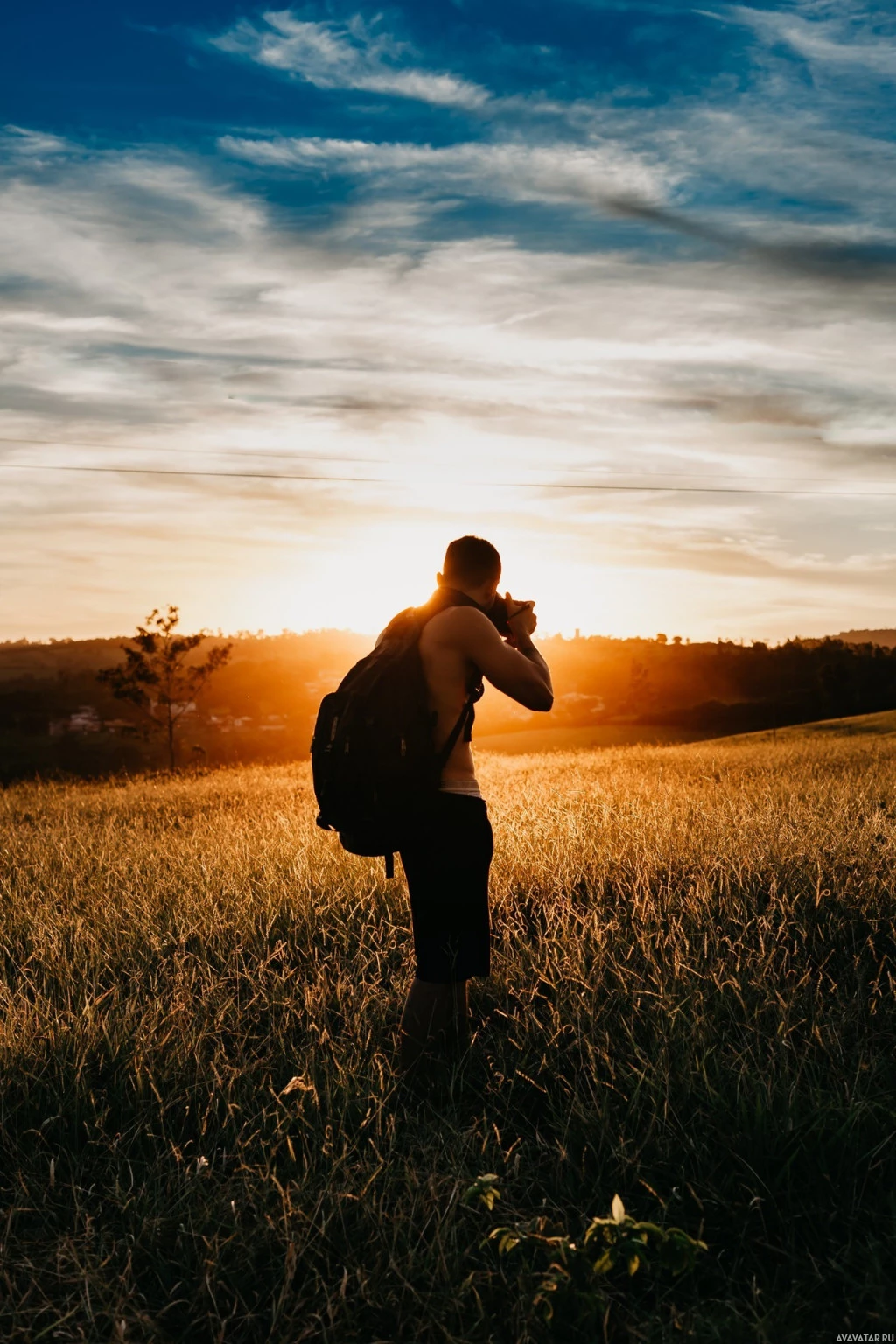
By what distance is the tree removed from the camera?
101 feet

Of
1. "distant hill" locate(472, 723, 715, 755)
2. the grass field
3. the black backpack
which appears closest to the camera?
the grass field

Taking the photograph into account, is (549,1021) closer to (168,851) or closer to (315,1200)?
(315,1200)

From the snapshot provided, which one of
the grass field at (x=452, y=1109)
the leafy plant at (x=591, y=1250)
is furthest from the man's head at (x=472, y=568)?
the leafy plant at (x=591, y=1250)

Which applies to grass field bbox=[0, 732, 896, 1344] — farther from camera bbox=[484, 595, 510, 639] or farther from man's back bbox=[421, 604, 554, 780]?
camera bbox=[484, 595, 510, 639]

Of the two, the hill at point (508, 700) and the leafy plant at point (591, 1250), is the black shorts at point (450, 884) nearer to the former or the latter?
the leafy plant at point (591, 1250)

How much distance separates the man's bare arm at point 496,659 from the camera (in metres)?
3.33

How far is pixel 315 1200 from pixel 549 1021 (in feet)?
4.58

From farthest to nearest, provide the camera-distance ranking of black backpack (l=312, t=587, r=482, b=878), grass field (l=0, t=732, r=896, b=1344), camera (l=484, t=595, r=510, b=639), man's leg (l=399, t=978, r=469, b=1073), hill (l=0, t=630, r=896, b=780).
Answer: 1. hill (l=0, t=630, r=896, b=780)
2. camera (l=484, t=595, r=510, b=639)
3. man's leg (l=399, t=978, r=469, b=1073)
4. black backpack (l=312, t=587, r=482, b=878)
5. grass field (l=0, t=732, r=896, b=1344)

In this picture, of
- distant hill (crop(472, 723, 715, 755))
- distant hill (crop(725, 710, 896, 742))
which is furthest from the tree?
distant hill (crop(725, 710, 896, 742))

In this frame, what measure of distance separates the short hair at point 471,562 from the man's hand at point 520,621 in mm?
155

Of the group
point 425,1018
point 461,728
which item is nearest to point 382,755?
point 461,728

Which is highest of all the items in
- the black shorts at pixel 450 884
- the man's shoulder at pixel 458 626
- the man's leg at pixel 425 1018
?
the man's shoulder at pixel 458 626

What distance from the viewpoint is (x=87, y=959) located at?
4.83 m

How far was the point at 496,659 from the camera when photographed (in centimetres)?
333
